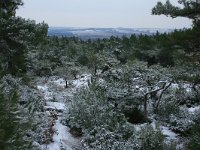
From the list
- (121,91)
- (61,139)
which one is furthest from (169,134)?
(61,139)

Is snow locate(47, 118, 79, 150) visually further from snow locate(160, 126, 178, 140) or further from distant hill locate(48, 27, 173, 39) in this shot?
distant hill locate(48, 27, 173, 39)

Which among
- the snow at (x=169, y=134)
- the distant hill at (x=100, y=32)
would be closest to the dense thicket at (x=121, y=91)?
the snow at (x=169, y=134)

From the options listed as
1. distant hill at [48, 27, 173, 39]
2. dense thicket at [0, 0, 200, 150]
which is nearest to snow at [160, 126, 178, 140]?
dense thicket at [0, 0, 200, 150]

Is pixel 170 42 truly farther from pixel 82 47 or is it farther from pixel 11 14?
pixel 82 47

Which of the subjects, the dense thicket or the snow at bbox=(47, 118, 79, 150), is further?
the snow at bbox=(47, 118, 79, 150)

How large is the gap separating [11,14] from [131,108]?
480 centimetres

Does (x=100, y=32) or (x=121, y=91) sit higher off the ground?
(x=121, y=91)

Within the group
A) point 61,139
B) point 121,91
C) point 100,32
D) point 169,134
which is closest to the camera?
point 61,139

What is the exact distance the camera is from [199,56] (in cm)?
1121

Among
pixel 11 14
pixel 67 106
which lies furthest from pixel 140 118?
pixel 11 14

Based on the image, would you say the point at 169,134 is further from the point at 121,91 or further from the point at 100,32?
the point at 100,32

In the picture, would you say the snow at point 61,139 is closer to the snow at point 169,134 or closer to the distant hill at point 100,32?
the snow at point 169,134

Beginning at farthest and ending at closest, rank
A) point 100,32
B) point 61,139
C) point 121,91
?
point 100,32, point 121,91, point 61,139

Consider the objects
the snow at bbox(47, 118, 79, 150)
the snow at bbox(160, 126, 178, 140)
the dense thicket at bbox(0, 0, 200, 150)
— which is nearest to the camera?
the dense thicket at bbox(0, 0, 200, 150)
